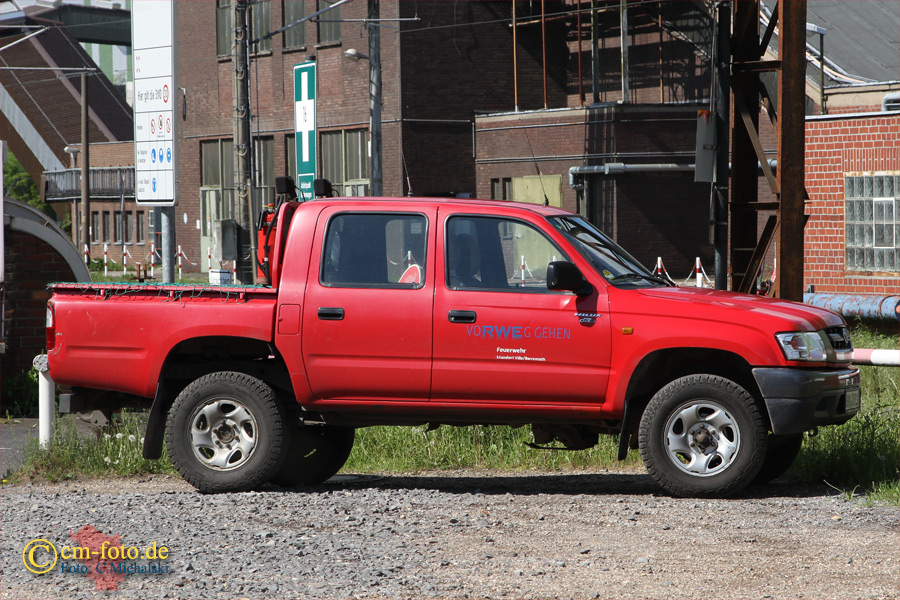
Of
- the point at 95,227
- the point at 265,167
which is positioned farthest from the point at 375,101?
the point at 95,227

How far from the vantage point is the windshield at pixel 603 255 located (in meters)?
7.82

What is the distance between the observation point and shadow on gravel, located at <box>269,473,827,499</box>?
7945 millimetres

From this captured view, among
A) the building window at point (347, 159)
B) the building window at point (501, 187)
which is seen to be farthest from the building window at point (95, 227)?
the building window at point (501, 187)

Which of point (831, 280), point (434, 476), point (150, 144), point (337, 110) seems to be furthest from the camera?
point (337, 110)

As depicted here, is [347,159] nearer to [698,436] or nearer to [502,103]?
[502,103]

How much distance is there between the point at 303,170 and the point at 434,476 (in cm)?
688

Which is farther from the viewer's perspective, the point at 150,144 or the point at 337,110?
the point at 337,110

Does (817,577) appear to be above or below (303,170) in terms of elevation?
below

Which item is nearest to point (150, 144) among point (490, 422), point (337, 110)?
point (490, 422)

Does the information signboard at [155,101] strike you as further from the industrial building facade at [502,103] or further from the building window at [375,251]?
the industrial building facade at [502,103]

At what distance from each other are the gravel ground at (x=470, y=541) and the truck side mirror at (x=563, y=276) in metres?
1.42

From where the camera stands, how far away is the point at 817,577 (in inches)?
221

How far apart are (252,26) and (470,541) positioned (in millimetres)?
39400

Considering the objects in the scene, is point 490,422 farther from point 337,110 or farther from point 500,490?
point 337,110
